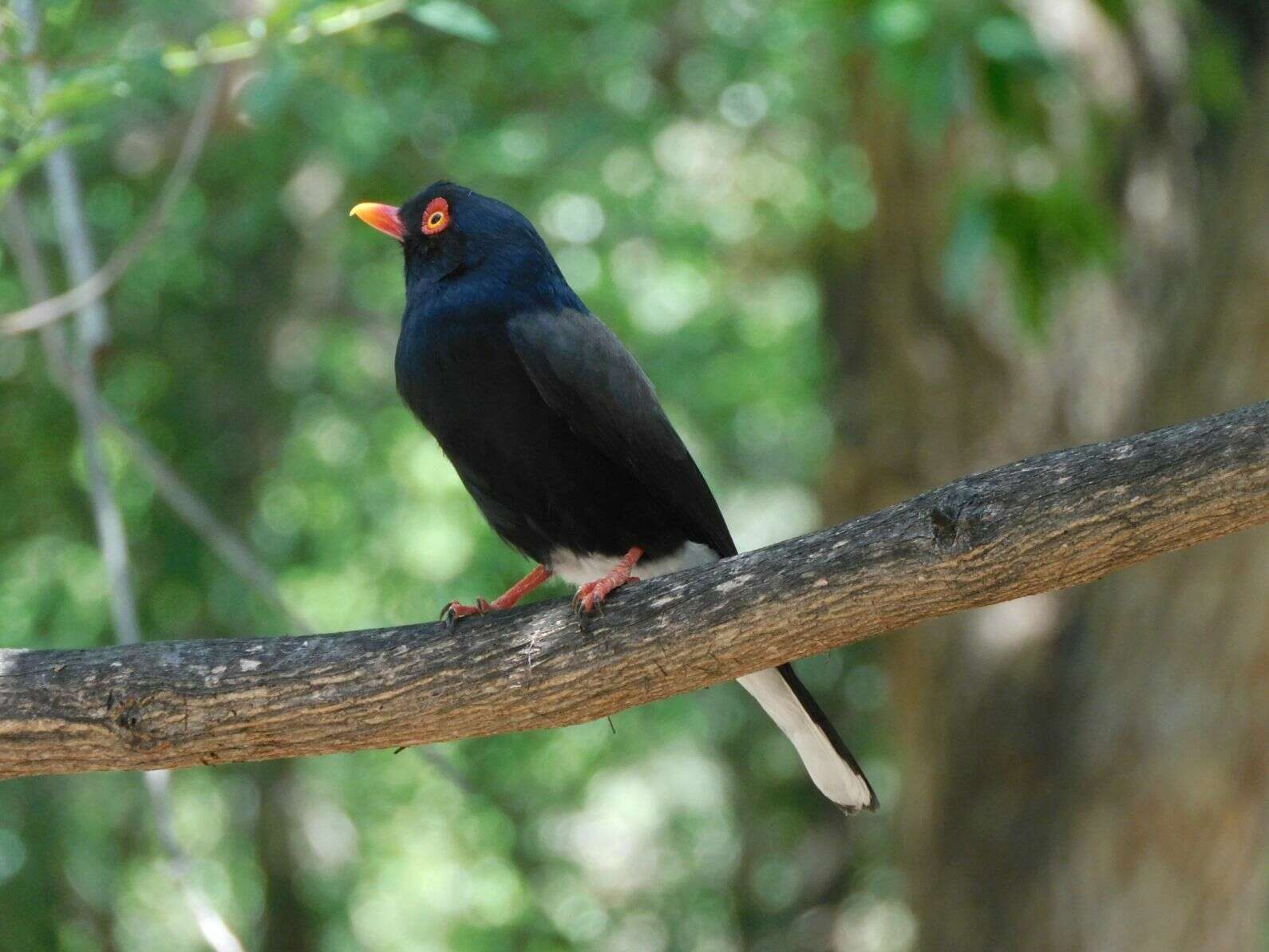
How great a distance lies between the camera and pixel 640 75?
869 centimetres

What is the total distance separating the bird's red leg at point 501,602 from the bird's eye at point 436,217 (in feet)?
3.59

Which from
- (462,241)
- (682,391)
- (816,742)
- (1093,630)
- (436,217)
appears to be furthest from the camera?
(682,391)

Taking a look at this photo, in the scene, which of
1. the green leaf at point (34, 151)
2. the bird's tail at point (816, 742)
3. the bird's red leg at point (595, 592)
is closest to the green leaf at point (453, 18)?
the green leaf at point (34, 151)

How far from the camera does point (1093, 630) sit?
21.2 feet

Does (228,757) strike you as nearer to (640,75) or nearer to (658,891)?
(640,75)

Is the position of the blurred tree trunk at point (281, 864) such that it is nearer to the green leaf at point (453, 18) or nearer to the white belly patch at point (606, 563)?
the white belly patch at point (606, 563)

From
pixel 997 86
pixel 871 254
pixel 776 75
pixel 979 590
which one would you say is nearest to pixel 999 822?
pixel 871 254

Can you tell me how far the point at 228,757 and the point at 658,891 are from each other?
10.3m

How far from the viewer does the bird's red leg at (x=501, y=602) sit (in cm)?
349

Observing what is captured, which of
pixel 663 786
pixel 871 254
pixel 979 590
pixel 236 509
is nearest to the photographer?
pixel 979 590

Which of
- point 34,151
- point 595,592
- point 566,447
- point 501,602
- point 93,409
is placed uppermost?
point 34,151

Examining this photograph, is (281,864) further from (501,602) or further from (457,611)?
(457,611)

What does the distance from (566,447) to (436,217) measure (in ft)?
3.30

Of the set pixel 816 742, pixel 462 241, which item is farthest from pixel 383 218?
pixel 816 742
